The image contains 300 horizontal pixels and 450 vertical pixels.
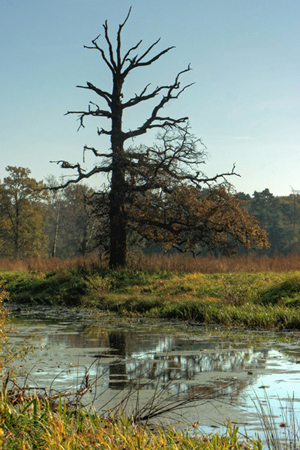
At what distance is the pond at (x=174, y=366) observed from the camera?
5.70 m

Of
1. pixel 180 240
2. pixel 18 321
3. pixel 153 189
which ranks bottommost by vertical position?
pixel 18 321

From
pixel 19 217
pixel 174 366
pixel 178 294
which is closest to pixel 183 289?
pixel 178 294

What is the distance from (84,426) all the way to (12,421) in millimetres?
572

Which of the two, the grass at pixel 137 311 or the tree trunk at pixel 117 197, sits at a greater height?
the tree trunk at pixel 117 197

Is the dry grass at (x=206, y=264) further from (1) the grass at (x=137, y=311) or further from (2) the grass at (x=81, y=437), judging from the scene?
(2) the grass at (x=81, y=437)

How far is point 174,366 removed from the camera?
8312mm

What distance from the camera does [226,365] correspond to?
8312 mm

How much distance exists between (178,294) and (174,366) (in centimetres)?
1061

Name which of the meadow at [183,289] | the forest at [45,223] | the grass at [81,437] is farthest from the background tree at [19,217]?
the grass at [81,437]

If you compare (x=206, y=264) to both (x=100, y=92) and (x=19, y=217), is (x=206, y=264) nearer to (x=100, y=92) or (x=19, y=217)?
(x=100, y=92)

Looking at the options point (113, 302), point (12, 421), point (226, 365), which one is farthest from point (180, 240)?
point (12, 421)

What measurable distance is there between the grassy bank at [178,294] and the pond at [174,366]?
3.51 ft

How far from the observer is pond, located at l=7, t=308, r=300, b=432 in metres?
5.70

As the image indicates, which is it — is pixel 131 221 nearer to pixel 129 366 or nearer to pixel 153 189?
pixel 153 189
